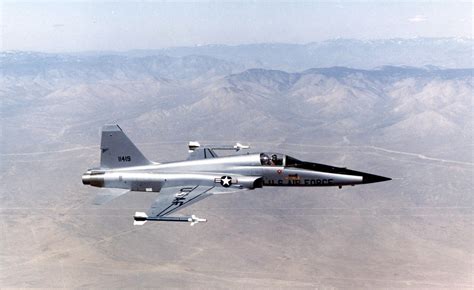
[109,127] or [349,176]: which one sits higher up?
[109,127]

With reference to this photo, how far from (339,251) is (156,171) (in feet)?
324

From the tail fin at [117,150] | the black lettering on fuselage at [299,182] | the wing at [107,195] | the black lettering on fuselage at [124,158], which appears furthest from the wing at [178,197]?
the black lettering on fuselage at [124,158]

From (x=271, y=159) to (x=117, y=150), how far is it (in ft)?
32.0

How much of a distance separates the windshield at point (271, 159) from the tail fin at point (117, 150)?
7.37m

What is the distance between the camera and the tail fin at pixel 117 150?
2992 centimetres

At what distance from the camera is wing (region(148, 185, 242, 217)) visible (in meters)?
25.4

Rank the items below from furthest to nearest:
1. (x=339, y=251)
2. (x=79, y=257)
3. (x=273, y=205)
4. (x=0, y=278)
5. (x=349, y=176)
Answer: (x=273, y=205) → (x=339, y=251) → (x=79, y=257) → (x=0, y=278) → (x=349, y=176)

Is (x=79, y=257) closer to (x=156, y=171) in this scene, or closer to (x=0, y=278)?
(x=0, y=278)

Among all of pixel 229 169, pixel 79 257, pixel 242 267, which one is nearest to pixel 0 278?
pixel 79 257

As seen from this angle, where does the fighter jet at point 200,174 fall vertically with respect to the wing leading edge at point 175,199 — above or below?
above

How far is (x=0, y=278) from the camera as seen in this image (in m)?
95.9

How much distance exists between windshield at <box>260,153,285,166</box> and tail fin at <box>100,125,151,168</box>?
24.2 feet

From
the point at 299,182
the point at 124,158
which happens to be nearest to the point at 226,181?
the point at 299,182

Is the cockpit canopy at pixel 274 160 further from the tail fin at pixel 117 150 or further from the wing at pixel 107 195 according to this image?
the wing at pixel 107 195
